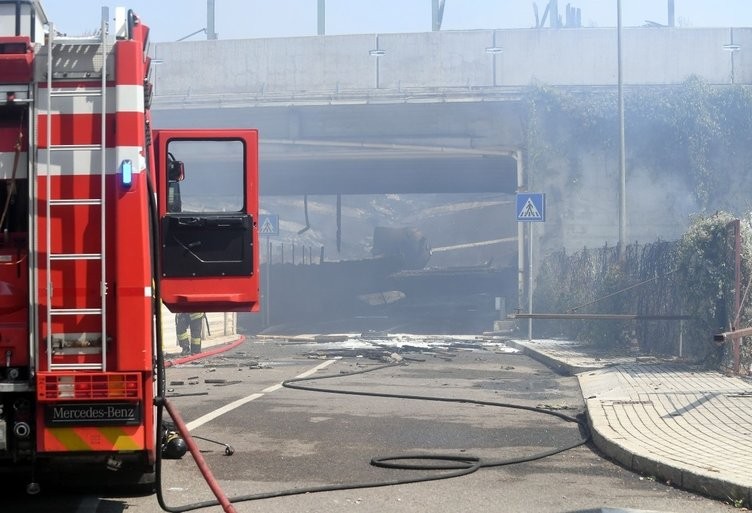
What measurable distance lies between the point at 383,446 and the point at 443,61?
99.1 feet

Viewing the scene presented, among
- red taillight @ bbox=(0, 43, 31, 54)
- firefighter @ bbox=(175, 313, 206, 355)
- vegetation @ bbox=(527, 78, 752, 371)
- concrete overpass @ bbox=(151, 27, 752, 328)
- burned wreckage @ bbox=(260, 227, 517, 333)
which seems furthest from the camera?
burned wreckage @ bbox=(260, 227, 517, 333)


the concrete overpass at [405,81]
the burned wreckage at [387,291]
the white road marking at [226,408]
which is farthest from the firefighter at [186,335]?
the burned wreckage at [387,291]

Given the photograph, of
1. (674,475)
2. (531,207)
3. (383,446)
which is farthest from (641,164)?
(674,475)

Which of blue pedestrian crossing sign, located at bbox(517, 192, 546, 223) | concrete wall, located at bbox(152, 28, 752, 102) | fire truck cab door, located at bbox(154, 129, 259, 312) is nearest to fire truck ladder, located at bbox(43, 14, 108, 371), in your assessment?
fire truck cab door, located at bbox(154, 129, 259, 312)

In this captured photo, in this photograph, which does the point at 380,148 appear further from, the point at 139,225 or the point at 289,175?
the point at 139,225

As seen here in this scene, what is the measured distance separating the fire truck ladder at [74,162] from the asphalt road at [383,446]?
1501 millimetres

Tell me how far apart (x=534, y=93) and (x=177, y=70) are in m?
13.5

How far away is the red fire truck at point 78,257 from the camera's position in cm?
559

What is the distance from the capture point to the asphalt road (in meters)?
7.02

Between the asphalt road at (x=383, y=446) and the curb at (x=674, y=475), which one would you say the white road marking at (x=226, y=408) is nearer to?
the asphalt road at (x=383, y=446)

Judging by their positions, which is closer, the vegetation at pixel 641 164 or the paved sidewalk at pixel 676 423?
the paved sidewalk at pixel 676 423

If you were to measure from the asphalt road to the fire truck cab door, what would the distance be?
136 cm

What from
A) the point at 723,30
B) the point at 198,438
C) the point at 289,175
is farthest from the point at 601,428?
the point at 289,175

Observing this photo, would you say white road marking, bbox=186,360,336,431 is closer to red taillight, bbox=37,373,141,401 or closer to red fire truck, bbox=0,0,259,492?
red fire truck, bbox=0,0,259,492
